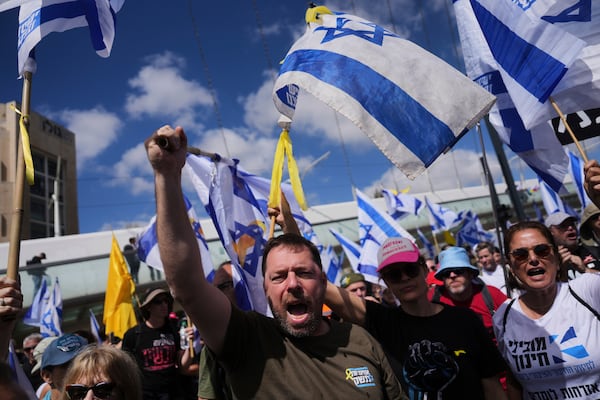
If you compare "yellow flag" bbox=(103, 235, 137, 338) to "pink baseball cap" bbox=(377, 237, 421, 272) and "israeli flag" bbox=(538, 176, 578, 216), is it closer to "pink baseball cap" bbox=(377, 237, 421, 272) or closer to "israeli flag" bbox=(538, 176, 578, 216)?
"pink baseball cap" bbox=(377, 237, 421, 272)

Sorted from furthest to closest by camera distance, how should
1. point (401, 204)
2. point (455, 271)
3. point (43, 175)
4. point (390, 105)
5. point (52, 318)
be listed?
point (43, 175), point (401, 204), point (52, 318), point (455, 271), point (390, 105)

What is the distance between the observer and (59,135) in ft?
110

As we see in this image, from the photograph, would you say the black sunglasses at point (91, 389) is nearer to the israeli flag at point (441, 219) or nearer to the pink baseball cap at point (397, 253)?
the pink baseball cap at point (397, 253)

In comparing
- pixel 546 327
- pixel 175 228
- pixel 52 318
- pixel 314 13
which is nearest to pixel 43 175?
pixel 52 318

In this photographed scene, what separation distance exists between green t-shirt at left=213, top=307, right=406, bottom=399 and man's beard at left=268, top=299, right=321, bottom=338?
1.4 inches

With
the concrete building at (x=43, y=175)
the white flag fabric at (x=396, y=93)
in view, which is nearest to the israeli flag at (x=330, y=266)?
the white flag fabric at (x=396, y=93)

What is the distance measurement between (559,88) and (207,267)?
13.1 ft

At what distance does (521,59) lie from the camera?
9.41 feet

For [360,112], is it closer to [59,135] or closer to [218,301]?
[218,301]

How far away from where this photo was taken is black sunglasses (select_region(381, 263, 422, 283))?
2377mm

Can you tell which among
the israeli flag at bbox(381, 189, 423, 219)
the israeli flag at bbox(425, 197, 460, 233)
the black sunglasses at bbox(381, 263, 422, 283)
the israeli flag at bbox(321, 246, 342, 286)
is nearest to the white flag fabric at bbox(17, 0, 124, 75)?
the black sunglasses at bbox(381, 263, 422, 283)

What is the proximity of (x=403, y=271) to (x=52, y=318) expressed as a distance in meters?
7.87

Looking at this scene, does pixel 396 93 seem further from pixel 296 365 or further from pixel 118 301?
pixel 118 301

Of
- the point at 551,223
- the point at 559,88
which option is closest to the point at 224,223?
the point at 559,88
